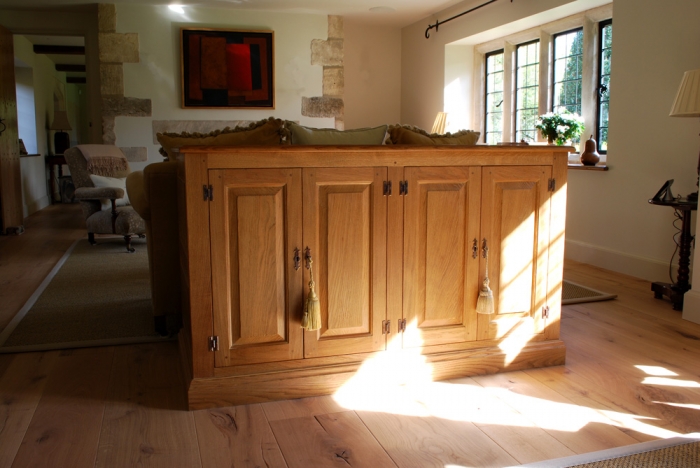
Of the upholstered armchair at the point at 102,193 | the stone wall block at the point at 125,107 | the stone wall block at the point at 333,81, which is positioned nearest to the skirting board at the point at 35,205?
the stone wall block at the point at 125,107

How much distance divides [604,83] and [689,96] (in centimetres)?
191

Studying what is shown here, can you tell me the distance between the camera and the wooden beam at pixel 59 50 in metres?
9.71

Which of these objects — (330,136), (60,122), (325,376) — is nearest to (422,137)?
(330,136)

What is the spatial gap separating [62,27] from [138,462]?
679cm

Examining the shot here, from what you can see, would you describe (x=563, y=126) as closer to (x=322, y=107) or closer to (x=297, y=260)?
(x=322, y=107)

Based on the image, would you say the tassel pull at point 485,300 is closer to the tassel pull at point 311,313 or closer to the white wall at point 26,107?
the tassel pull at point 311,313

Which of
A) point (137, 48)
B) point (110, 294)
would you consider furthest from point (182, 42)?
point (110, 294)

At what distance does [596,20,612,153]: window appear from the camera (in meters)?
5.18

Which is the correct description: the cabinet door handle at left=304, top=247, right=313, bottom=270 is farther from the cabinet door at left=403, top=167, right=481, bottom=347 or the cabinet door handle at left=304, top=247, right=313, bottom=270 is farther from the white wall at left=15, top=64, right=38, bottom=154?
the white wall at left=15, top=64, right=38, bottom=154

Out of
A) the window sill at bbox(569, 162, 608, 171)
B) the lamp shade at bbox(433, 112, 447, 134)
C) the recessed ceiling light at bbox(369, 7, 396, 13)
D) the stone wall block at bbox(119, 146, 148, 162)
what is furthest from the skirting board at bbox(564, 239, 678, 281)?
the stone wall block at bbox(119, 146, 148, 162)

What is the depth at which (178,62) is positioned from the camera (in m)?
7.02

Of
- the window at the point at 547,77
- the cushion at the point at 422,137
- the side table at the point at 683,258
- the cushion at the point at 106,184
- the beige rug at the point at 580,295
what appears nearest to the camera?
the cushion at the point at 422,137

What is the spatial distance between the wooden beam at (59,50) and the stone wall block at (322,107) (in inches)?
177

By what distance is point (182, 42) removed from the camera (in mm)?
6953
